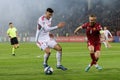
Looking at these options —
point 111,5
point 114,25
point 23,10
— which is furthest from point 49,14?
point 23,10

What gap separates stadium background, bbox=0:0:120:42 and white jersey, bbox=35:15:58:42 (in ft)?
163

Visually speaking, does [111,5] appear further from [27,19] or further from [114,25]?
[27,19]

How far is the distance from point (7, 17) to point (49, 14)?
7619cm

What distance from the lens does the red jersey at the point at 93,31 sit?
14.0 meters

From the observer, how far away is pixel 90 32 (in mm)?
14086

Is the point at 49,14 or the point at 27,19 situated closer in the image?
the point at 49,14

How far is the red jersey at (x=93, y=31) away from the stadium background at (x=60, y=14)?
48753mm

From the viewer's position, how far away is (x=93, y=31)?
14.0 m

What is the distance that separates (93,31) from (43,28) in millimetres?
1963

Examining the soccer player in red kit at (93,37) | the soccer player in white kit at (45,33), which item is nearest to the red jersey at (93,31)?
the soccer player in red kit at (93,37)

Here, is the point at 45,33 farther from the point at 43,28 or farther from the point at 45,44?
the point at 45,44

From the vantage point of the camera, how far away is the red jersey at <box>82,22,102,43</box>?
1398 cm

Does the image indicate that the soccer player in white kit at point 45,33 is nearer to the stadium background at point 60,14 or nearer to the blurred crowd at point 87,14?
the stadium background at point 60,14

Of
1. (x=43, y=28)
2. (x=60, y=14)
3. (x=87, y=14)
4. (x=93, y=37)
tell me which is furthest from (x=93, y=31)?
(x=60, y=14)
